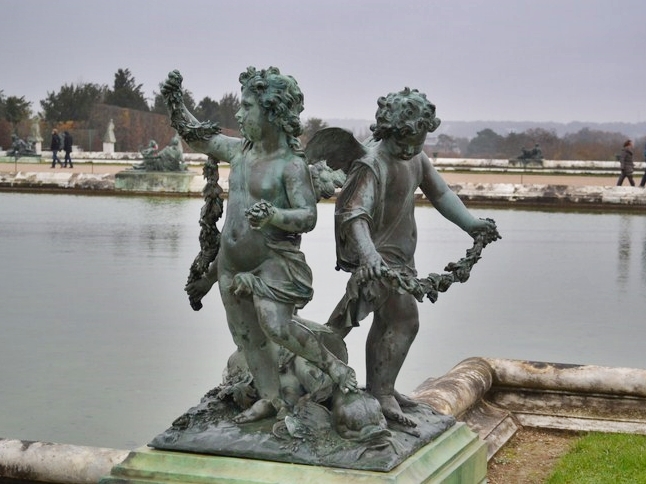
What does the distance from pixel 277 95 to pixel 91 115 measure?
46372mm

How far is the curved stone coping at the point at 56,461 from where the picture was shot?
4.88 meters

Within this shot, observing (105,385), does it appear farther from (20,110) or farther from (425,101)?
(20,110)

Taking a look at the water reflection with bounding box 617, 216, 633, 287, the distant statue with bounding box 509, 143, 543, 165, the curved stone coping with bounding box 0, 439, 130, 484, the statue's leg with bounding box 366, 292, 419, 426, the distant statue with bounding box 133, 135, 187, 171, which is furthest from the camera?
the distant statue with bounding box 509, 143, 543, 165

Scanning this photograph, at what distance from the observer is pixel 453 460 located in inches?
173

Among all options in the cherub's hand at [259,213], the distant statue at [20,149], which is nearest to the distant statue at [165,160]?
the distant statue at [20,149]

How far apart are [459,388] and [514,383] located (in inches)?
24.7

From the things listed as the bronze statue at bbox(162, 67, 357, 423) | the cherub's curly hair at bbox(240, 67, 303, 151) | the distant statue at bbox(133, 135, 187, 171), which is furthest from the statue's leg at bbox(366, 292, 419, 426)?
the distant statue at bbox(133, 135, 187, 171)

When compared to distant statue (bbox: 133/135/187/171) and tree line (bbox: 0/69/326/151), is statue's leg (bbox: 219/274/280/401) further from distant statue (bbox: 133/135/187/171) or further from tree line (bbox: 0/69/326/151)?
tree line (bbox: 0/69/326/151)

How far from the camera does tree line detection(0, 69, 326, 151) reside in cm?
4612

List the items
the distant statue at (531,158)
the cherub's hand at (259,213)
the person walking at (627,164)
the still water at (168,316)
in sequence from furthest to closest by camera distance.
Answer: the distant statue at (531,158), the person walking at (627,164), the still water at (168,316), the cherub's hand at (259,213)

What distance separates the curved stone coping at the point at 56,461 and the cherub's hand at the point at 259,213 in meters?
1.33

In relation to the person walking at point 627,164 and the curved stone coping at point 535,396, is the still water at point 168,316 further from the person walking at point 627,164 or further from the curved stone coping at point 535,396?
the person walking at point 627,164

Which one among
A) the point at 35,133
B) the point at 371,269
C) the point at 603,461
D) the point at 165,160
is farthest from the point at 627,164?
the point at 35,133

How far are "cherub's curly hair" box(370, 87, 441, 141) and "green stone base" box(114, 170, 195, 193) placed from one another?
17.7m
